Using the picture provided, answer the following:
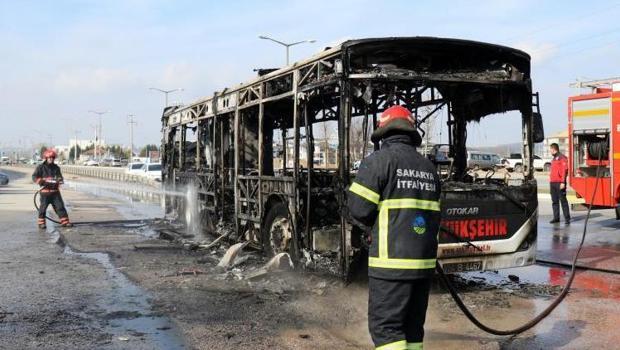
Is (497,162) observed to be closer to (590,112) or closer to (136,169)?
(590,112)

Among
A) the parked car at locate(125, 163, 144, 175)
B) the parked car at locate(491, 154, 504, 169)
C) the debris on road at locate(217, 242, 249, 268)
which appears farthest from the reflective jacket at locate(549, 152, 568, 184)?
the parked car at locate(125, 163, 144, 175)

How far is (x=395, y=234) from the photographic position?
3416 millimetres

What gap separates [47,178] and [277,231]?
7329 mm

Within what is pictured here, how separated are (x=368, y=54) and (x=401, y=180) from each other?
11.2ft

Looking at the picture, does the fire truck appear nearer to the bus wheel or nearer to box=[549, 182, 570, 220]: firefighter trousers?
box=[549, 182, 570, 220]: firefighter trousers

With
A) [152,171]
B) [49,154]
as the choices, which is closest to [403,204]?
[49,154]

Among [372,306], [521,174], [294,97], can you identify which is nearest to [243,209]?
[294,97]

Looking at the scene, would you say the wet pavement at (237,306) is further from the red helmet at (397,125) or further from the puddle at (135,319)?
the red helmet at (397,125)

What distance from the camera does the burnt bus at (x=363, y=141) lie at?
6.44 meters

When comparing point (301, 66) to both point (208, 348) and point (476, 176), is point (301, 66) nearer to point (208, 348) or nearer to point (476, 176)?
point (476, 176)

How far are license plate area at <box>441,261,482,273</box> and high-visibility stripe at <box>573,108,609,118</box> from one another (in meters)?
6.30

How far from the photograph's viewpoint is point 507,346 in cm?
501

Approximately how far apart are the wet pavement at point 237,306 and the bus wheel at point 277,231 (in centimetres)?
58

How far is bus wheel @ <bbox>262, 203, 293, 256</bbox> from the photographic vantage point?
7.97m
